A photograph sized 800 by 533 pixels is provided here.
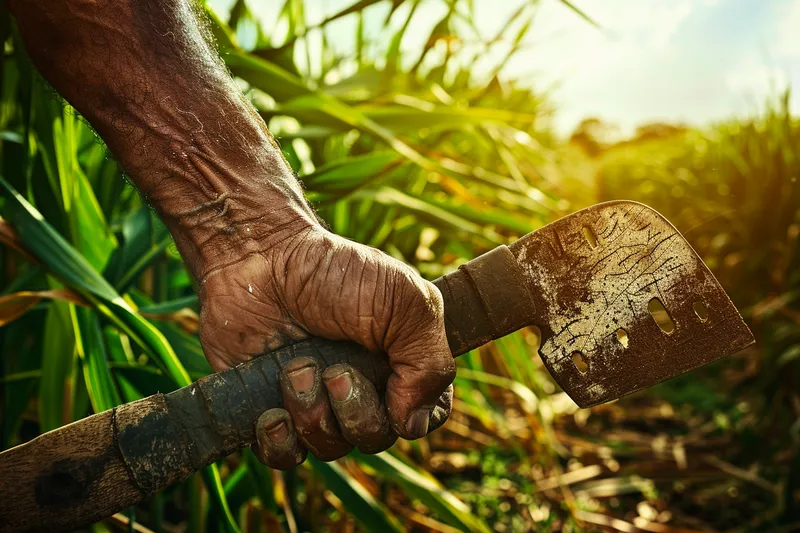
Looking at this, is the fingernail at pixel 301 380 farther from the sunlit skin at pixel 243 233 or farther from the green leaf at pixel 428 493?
the green leaf at pixel 428 493

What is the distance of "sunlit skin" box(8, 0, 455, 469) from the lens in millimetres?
658

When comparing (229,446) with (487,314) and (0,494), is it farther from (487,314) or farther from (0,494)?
(487,314)

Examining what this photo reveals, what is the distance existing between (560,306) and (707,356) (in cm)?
19

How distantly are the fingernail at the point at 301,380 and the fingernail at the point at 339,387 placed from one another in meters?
0.02

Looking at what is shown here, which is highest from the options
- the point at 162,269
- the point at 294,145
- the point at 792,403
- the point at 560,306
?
the point at 294,145

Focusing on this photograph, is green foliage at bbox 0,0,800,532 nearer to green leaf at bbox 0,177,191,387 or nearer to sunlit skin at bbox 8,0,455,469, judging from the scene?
green leaf at bbox 0,177,191,387

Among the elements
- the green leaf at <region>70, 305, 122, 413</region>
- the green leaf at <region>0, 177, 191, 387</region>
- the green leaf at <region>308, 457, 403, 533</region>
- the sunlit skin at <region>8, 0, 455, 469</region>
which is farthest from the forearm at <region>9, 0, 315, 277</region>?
the green leaf at <region>308, 457, 403, 533</region>

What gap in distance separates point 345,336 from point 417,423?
0.14 m

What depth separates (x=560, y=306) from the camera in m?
0.72

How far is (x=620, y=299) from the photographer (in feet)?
2.34

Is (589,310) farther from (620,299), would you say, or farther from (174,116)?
(174,116)

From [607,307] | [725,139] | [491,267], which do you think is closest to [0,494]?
[491,267]

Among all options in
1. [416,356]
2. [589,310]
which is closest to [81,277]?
[416,356]

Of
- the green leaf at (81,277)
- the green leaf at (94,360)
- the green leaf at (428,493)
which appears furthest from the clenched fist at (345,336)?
the green leaf at (428,493)
